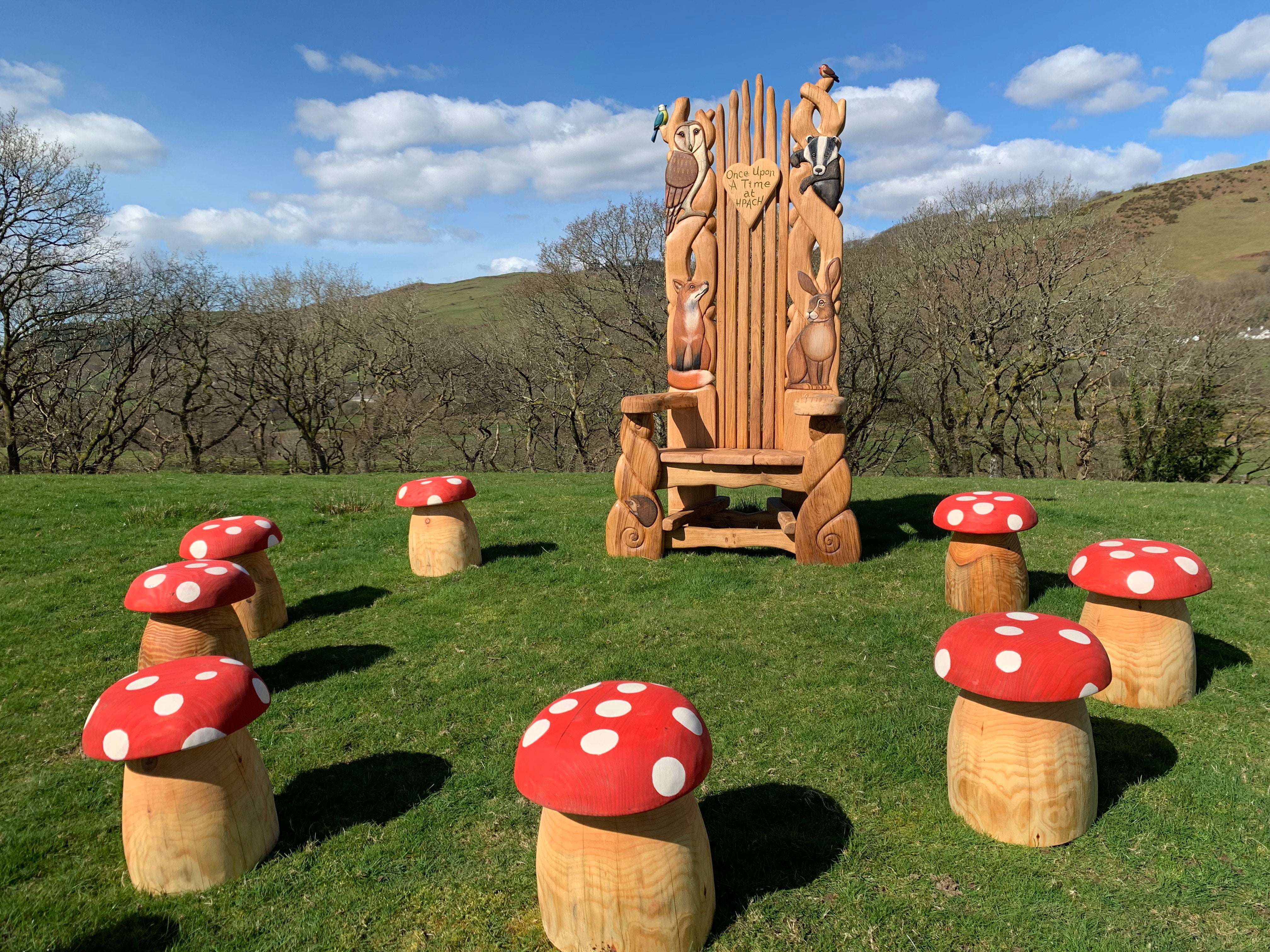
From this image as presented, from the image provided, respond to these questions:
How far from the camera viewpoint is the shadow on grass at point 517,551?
6531mm


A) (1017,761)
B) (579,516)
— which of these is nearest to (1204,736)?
(1017,761)

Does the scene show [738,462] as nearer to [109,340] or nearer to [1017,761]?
[1017,761]

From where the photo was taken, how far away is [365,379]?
1060 inches

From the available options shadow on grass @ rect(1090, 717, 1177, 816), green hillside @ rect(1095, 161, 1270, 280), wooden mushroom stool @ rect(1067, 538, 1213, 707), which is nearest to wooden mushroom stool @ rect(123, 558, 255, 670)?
shadow on grass @ rect(1090, 717, 1177, 816)

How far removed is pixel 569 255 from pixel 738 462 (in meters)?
20.3

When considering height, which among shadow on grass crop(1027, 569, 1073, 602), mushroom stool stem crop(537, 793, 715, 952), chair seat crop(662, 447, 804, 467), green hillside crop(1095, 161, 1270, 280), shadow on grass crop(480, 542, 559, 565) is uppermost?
green hillside crop(1095, 161, 1270, 280)

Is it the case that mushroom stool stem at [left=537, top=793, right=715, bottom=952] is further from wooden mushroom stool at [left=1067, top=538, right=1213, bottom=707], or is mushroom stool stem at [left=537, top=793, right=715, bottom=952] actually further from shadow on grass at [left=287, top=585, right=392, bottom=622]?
shadow on grass at [left=287, top=585, right=392, bottom=622]

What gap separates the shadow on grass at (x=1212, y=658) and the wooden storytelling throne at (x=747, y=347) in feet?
7.93

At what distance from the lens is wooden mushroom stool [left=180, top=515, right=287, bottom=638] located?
4707 mm

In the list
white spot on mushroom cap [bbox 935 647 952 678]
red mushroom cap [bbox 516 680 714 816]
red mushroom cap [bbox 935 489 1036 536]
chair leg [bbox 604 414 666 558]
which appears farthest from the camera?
chair leg [bbox 604 414 666 558]

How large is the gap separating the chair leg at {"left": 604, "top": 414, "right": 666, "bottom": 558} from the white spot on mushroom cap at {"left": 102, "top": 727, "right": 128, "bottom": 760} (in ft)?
14.1

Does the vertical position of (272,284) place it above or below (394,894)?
above

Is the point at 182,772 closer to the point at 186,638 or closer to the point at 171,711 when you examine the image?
the point at 171,711

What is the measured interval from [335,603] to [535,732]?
158 inches
